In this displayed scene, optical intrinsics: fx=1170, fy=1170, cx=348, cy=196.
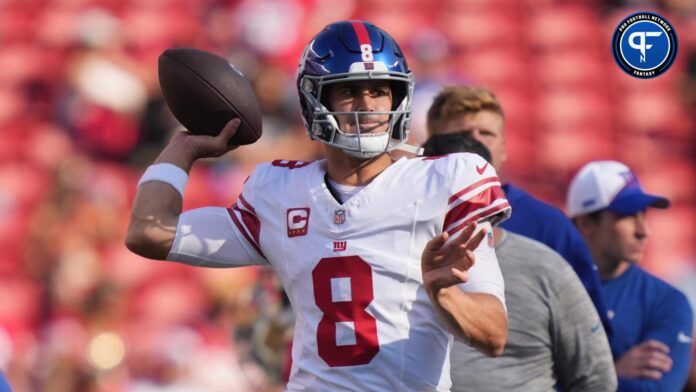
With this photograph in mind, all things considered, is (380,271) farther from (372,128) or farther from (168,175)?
(168,175)

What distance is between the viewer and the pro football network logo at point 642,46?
448 cm

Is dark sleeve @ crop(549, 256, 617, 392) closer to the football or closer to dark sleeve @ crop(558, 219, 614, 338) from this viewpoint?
dark sleeve @ crop(558, 219, 614, 338)

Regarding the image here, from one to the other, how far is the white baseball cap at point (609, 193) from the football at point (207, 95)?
1.74 m

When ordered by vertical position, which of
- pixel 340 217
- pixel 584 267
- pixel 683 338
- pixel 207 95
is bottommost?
pixel 683 338

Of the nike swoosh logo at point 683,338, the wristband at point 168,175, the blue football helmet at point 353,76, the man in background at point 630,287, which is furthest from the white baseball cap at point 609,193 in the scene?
the wristband at point 168,175

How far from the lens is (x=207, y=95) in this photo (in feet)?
8.63

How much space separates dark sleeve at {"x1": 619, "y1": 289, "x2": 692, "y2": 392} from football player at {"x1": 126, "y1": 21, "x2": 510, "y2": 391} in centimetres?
136

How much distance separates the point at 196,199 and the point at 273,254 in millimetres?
4634

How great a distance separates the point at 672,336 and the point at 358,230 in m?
1.74

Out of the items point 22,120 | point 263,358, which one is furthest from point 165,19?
point 263,358

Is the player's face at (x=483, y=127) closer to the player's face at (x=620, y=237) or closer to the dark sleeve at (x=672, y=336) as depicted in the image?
the player's face at (x=620, y=237)

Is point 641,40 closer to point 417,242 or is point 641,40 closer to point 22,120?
point 417,242

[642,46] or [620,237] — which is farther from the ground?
[642,46]

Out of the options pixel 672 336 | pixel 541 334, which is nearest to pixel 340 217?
pixel 541 334
